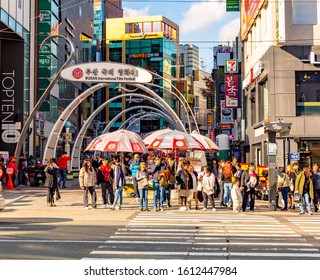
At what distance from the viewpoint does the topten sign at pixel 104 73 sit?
26.9 m

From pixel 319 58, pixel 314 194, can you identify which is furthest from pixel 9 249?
pixel 319 58

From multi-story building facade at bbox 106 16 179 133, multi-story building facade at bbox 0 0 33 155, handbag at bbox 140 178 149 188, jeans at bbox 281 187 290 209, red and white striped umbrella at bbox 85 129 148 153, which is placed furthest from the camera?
multi-story building facade at bbox 106 16 179 133

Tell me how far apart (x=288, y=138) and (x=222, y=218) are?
1317 cm

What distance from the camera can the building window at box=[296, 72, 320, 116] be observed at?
2909cm

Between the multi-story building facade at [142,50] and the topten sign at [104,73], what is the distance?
91771 millimetres

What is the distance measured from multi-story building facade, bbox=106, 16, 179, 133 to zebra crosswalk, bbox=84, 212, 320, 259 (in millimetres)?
104812

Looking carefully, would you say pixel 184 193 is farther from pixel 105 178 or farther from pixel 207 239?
pixel 207 239

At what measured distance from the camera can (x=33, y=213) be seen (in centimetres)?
1753

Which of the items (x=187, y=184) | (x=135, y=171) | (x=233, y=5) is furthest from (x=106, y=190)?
(x=233, y=5)

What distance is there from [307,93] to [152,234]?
18.9 meters

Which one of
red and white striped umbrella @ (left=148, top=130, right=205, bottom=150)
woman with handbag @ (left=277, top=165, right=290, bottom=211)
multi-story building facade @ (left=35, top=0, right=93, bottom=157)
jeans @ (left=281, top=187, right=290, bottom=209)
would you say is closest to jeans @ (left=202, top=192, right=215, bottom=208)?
red and white striped umbrella @ (left=148, top=130, right=205, bottom=150)

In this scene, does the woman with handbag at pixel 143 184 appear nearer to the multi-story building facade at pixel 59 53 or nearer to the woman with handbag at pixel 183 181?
the woman with handbag at pixel 183 181

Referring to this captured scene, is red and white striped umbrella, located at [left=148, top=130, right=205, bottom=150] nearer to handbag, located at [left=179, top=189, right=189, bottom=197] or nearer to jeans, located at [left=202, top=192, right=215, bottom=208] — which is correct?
jeans, located at [left=202, top=192, right=215, bottom=208]
